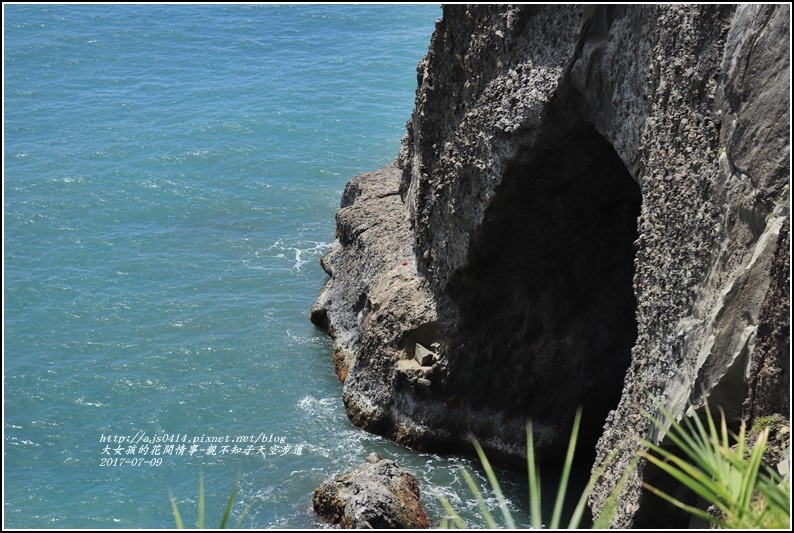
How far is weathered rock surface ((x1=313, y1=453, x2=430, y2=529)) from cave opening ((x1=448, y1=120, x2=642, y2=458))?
321 centimetres

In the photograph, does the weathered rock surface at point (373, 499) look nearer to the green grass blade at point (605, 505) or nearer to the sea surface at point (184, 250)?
the sea surface at point (184, 250)

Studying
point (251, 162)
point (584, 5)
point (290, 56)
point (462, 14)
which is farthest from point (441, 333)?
point (290, 56)

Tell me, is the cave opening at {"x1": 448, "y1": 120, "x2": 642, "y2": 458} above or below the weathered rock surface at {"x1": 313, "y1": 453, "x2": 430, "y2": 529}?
above

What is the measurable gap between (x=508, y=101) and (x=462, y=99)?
79.7 inches

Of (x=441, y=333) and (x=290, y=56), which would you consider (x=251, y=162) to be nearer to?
(x=290, y=56)

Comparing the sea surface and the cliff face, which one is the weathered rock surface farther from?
the cliff face

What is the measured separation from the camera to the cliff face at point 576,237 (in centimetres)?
1384

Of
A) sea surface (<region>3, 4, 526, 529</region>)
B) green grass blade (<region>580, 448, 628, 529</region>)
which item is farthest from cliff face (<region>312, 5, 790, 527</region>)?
green grass blade (<region>580, 448, 628, 529</region>)

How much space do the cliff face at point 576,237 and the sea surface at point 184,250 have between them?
1.96 meters

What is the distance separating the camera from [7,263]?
34.3 meters

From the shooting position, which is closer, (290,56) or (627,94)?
(627,94)

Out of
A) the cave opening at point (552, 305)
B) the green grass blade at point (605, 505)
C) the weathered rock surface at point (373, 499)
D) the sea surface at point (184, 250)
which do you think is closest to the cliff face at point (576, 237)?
the cave opening at point (552, 305)

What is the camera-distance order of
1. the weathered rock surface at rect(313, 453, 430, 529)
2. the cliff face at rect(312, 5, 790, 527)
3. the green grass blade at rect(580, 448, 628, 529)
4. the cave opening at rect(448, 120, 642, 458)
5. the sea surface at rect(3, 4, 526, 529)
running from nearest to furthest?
the green grass blade at rect(580, 448, 628, 529), the cliff face at rect(312, 5, 790, 527), the weathered rock surface at rect(313, 453, 430, 529), the cave opening at rect(448, 120, 642, 458), the sea surface at rect(3, 4, 526, 529)

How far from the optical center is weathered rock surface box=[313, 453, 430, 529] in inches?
785
